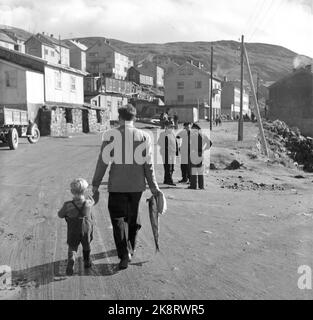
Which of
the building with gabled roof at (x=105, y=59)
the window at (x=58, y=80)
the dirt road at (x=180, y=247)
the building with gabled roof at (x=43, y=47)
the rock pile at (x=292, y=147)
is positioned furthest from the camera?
the building with gabled roof at (x=105, y=59)

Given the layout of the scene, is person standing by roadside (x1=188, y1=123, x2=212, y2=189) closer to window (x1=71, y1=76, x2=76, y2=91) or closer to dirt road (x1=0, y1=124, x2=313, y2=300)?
dirt road (x1=0, y1=124, x2=313, y2=300)

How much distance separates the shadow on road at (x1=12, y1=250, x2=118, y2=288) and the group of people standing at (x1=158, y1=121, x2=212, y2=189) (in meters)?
6.50

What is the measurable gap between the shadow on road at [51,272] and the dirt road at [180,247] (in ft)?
0.04

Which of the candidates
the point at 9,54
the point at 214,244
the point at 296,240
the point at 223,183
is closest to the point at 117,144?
the point at 214,244

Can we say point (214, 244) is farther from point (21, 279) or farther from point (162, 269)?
point (21, 279)

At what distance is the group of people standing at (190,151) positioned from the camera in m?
12.0

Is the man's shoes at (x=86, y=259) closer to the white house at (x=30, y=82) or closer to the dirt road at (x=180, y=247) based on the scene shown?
the dirt road at (x=180, y=247)

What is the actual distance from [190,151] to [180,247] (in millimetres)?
5958

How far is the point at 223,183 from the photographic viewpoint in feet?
45.4

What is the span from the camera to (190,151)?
1221 centimetres

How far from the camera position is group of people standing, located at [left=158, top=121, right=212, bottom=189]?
12000 millimetres

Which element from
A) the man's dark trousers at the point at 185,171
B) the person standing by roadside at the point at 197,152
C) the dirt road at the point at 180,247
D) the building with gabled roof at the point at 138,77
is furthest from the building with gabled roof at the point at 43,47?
the dirt road at the point at 180,247

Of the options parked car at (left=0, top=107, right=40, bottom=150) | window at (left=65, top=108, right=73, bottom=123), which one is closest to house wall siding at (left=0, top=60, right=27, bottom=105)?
window at (left=65, top=108, right=73, bottom=123)

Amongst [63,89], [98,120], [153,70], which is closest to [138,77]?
[153,70]
